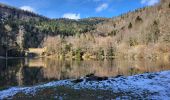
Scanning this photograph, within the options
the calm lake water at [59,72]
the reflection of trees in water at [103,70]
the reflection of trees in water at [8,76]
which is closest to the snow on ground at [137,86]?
the calm lake water at [59,72]

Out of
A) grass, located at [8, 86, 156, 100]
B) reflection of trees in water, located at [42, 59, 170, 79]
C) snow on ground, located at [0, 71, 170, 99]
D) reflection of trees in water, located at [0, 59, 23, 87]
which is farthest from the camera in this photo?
reflection of trees in water, located at [42, 59, 170, 79]

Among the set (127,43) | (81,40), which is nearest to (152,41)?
(127,43)

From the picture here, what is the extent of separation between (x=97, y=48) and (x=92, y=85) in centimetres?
12370

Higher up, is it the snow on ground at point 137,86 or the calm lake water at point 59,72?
the snow on ground at point 137,86

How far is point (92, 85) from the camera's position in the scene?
2447 centimetres

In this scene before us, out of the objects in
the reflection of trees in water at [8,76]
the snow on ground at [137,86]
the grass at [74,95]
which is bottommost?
the reflection of trees in water at [8,76]

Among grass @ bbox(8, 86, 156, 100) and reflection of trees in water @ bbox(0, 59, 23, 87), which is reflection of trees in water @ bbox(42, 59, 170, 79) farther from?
grass @ bbox(8, 86, 156, 100)

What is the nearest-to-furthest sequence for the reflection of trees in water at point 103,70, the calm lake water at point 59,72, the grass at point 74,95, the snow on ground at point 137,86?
Answer: the grass at point 74,95 → the snow on ground at point 137,86 → the calm lake water at point 59,72 → the reflection of trees in water at point 103,70

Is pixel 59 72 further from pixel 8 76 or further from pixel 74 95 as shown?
pixel 74 95

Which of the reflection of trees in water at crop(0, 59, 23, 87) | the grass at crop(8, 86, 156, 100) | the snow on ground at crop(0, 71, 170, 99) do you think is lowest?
the reflection of trees in water at crop(0, 59, 23, 87)

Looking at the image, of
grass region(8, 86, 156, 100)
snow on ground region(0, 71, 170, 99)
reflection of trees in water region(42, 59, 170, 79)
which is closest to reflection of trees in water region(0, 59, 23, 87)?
reflection of trees in water region(42, 59, 170, 79)

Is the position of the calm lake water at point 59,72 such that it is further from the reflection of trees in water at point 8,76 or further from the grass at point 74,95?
the grass at point 74,95

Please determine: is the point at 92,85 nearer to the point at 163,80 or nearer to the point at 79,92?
the point at 79,92

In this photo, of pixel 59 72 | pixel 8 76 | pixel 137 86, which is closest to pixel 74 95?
pixel 137 86
